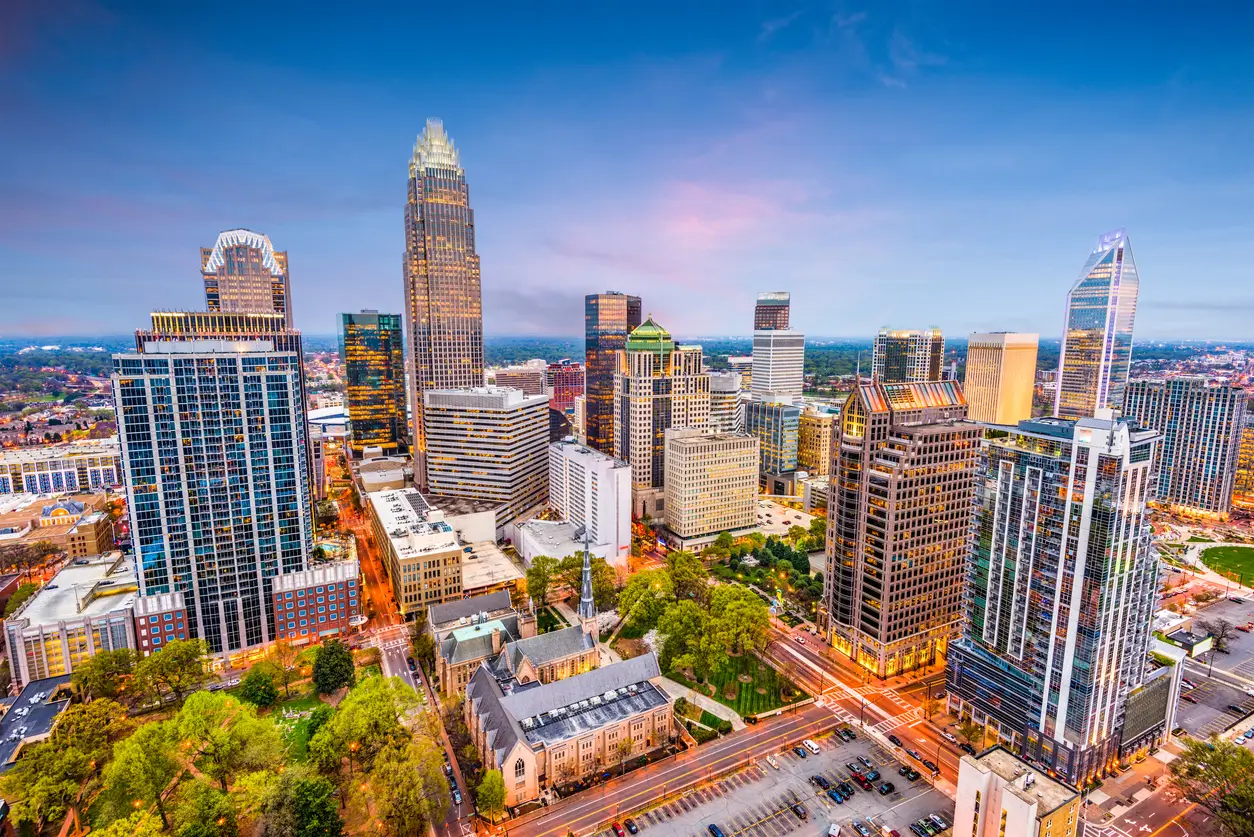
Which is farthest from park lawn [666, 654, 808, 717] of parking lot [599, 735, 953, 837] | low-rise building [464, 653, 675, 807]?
low-rise building [464, 653, 675, 807]

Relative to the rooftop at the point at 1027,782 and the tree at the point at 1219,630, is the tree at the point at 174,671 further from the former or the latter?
the tree at the point at 1219,630

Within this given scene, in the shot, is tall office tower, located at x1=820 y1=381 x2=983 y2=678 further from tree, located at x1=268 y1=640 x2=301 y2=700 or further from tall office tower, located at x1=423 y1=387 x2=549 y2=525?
tall office tower, located at x1=423 y1=387 x2=549 y2=525

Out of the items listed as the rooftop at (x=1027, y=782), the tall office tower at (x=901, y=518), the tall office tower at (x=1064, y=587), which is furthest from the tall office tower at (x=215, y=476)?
the tall office tower at (x=1064, y=587)

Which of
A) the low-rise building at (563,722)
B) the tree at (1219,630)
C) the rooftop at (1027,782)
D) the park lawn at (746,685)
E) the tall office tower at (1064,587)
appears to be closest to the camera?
the rooftop at (1027,782)

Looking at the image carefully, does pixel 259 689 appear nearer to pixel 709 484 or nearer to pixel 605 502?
pixel 605 502

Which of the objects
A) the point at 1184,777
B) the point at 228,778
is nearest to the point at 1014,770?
the point at 1184,777

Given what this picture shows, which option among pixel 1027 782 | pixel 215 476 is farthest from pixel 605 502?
pixel 1027 782

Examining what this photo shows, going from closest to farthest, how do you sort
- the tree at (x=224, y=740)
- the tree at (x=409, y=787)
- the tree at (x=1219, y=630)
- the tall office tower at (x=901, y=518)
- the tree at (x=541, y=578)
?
the tree at (x=409, y=787), the tree at (x=224, y=740), the tall office tower at (x=901, y=518), the tree at (x=1219, y=630), the tree at (x=541, y=578)
